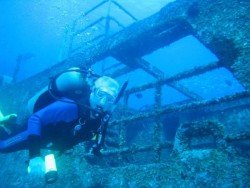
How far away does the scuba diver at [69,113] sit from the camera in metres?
3.27

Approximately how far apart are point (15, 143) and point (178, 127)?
2.56 metres

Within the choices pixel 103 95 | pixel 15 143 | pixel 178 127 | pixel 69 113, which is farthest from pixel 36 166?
pixel 178 127

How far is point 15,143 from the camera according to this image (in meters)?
3.73

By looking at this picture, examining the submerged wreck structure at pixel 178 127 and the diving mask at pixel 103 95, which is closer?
the submerged wreck structure at pixel 178 127

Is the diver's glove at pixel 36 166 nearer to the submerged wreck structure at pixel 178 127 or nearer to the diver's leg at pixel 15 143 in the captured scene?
the diver's leg at pixel 15 143

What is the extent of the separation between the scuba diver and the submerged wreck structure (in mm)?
850

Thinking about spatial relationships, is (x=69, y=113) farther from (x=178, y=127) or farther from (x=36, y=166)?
(x=178, y=127)

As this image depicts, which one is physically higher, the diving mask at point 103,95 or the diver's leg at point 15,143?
the diving mask at point 103,95

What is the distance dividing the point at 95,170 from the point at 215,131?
2207mm

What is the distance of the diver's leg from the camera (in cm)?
368

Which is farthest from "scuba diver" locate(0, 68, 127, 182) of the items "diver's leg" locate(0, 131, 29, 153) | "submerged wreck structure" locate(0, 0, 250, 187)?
"submerged wreck structure" locate(0, 0, 250, 187)

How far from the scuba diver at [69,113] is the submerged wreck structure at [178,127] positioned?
850mm

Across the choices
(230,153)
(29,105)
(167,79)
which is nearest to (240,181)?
(230,153)

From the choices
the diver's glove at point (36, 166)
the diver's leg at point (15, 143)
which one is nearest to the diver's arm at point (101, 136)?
the diver's glove at point (36, 166)
